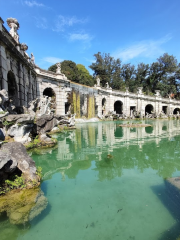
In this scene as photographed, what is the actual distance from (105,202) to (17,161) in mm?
2415

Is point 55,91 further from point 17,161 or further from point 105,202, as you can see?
point 105,202

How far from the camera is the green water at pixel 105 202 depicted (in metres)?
2.72

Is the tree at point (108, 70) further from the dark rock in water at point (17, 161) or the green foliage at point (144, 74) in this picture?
the dark rock in water at point (17, 161)

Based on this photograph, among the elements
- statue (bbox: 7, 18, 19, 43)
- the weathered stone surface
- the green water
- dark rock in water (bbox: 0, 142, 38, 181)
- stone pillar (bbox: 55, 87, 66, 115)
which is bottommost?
the green water

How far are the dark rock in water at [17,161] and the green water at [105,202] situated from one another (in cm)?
54

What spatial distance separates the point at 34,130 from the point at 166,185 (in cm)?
671

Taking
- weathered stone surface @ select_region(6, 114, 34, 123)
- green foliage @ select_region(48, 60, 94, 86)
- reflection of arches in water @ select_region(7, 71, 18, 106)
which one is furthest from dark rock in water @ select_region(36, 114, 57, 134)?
green foliage @ select_region(48, 60, 94, 86)

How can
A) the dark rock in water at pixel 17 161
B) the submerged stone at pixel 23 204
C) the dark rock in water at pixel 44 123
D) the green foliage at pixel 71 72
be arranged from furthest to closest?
the green foliage at pixel 71 72, the dark rock in water at pixel 44 123, the dark rock in water at pixel 17 161, the submerged stone at pixel 23 204

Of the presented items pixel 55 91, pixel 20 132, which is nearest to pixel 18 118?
pixel 20 132

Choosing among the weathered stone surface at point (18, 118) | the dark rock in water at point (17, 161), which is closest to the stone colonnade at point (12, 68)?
the weathered stone surface at point (18, 118)

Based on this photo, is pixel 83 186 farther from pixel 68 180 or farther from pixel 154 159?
pixel 154 159

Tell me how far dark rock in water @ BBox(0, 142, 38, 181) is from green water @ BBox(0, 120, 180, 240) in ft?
1.76

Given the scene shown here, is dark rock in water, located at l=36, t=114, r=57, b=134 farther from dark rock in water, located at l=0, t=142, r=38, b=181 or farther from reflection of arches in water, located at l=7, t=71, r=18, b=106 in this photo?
dark rock in water, located at l=0, t=142, r=38, b=181

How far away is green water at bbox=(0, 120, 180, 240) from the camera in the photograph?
272 centimetres
